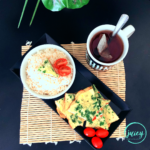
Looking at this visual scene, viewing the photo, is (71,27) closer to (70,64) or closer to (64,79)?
(70,64)

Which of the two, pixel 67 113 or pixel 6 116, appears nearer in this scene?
pixel 67 113

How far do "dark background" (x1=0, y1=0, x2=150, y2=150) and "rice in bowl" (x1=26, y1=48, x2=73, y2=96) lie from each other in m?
0.27

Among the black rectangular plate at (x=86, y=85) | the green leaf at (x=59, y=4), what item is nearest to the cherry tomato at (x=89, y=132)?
the black rectangular plate at (x=86, y=85)

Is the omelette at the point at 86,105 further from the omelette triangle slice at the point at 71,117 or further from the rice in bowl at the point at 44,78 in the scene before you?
the rice in bowl at the point at 44,78

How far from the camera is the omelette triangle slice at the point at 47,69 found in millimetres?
1055

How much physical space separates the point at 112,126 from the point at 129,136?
0.89 feet

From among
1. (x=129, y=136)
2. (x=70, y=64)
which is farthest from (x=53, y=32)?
(x=129, y=136)

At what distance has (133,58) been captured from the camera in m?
1.37

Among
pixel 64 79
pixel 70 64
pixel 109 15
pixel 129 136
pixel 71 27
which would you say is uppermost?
pixel 109 15

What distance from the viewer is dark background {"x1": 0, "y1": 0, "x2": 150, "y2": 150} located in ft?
4.33

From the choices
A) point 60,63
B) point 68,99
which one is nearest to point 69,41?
point 60,63

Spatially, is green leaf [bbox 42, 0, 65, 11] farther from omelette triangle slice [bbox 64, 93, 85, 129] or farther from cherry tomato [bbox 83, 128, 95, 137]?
cherry tomato [bbox 83, 128, 95, 137]

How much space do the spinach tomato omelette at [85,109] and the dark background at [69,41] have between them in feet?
0.89

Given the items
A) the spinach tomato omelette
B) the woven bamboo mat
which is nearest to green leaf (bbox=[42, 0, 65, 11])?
the woven bamboo mat
